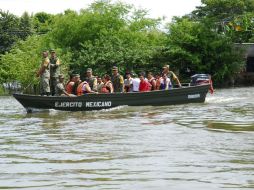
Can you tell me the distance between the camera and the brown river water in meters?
7.67

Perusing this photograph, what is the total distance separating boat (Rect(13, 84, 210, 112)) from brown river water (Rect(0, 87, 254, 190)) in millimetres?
2985

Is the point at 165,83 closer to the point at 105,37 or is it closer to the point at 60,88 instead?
the point at 60,88

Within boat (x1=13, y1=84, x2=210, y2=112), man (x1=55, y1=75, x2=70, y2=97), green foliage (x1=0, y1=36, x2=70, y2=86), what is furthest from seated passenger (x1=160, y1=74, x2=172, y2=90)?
green foliage (x1=0, y1=36, x2=70, y2=86)

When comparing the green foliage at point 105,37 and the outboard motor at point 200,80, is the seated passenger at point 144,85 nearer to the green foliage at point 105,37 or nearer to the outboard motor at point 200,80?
→ the outboard motor at point 200,80

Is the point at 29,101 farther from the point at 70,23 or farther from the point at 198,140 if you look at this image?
the point at 70,23

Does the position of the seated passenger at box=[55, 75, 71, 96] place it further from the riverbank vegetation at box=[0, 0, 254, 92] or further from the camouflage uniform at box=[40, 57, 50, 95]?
the riverbank vegetation at box=[0, 0, 254, 92]

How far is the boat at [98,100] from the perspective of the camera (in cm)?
2030

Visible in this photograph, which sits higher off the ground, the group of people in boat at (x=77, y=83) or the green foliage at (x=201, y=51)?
the green foliage at (x=201, y=51)

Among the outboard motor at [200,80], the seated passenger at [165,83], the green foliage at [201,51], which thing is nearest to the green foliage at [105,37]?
the green foliage at [201,51]

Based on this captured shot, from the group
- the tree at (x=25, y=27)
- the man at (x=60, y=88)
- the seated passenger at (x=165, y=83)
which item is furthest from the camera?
the tree at (x=25, y=27)

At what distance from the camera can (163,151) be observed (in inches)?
401

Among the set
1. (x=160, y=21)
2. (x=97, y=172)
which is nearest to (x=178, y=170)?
(x=97, y=172)

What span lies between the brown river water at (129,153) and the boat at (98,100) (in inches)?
118

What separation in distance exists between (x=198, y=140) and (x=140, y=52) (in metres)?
33.3
